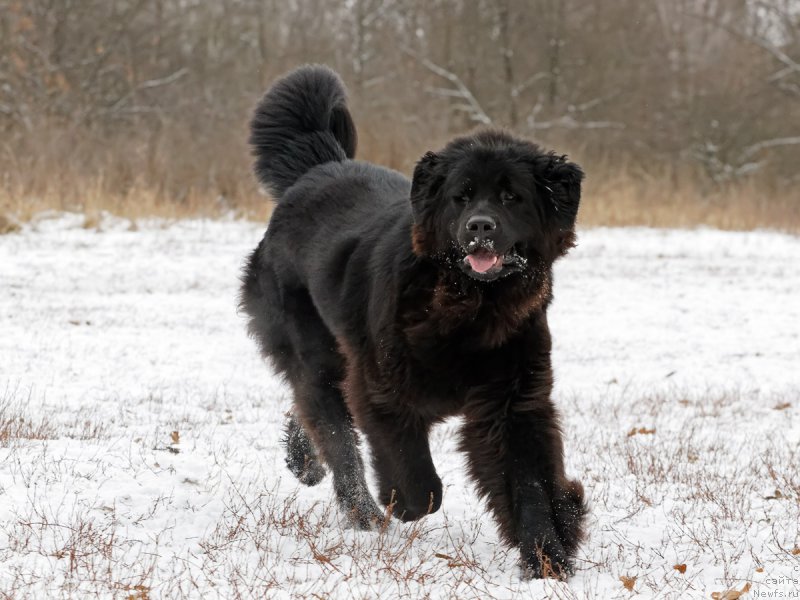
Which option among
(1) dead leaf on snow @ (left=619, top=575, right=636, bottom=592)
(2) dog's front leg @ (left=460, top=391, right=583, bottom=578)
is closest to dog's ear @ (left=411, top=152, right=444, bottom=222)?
(2) dog's front leg @ (left=460, top=391, right=583, bottom=578)

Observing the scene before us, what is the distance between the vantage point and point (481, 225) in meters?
3.69

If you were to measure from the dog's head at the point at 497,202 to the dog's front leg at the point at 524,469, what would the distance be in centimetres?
54

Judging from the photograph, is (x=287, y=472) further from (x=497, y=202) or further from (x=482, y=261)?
(x=497, y=202)

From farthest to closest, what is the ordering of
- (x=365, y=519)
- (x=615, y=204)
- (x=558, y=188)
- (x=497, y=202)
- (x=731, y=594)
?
1. (x=615, y=204)
2. (x=365, y=519)
3. (x=558, y=188)
4. (x=497, y=202)
5. (x=731, y=594)

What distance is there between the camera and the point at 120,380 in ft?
23.9

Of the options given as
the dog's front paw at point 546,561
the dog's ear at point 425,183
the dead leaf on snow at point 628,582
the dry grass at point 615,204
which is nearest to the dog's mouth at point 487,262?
the dog's ear at point 425,183

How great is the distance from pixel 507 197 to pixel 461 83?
2387cm

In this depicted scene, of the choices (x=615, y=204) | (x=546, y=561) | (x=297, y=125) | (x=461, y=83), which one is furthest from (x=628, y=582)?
(x=461, y=83)

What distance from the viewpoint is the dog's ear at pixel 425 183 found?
13.3 feet

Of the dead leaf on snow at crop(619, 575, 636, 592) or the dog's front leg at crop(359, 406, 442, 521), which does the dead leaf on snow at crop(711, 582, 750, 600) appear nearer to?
the dead leaf on snow at crop(619, 575, 636, 592)

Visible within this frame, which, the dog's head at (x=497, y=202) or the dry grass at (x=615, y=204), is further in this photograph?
the dry grass at (x=615, y=204)

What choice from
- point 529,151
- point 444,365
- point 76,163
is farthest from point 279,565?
point 76,163

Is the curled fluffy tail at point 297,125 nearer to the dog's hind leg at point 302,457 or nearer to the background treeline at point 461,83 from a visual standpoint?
the dog's hind leg at point 302,457

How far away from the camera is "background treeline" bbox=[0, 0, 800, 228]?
21.5m
